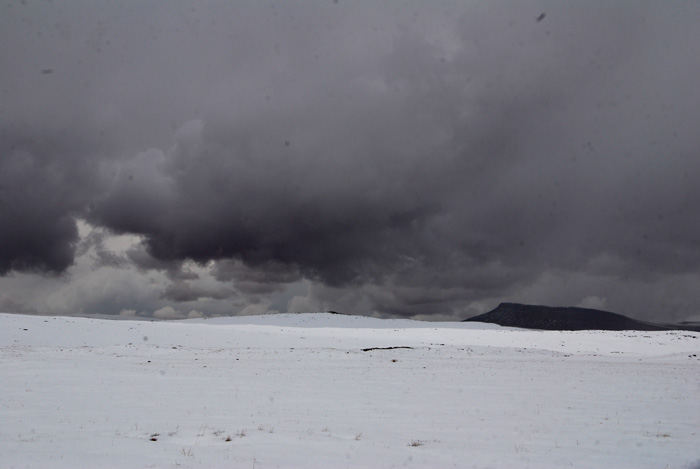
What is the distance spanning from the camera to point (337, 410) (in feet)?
42.6

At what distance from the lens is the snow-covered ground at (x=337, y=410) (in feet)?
28.5

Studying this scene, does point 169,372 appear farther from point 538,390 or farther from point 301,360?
point 538,390

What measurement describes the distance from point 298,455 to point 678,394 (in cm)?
1358

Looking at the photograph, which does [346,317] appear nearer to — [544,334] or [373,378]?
[544,334]

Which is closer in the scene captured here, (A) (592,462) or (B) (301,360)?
(A) (592,462)

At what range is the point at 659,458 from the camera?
28.5ft

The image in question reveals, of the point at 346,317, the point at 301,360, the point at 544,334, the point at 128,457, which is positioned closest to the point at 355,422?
the point at 128,457

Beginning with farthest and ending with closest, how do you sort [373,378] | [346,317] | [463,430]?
[346,317]
[373,378]
[463,430]

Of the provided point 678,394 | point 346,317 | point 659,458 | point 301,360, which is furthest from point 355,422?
point 346,317

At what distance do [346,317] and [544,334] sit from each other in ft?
92.8

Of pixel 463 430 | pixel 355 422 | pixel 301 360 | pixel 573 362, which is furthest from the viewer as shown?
pixel 573 362

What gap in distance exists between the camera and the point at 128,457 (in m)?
8.41

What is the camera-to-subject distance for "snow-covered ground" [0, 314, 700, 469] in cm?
870

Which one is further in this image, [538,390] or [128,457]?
[538,390]
